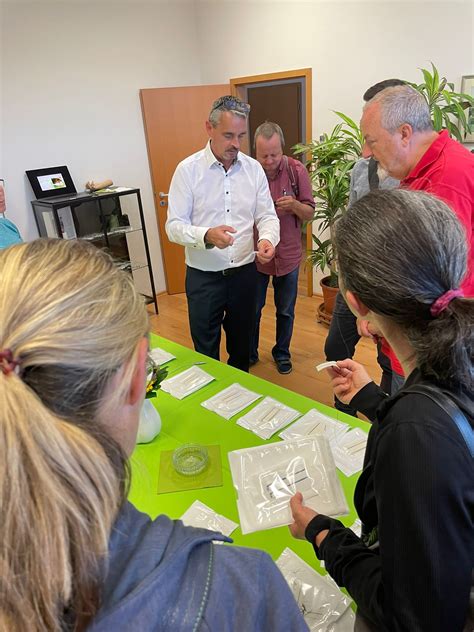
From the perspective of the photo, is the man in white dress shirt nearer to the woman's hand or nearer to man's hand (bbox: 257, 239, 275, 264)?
man's hand (bbox: 257, 239, 275, 264)

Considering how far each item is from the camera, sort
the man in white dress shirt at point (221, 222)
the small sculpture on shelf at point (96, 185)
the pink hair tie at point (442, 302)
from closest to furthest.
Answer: the pink hair tie at point (442, 302) < the man in white dress shirt at point (221, 222) < the small sculpture on shelf at point (96, 185)

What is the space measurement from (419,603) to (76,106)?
4118mm

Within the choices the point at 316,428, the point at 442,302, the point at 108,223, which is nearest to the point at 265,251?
the point at 316,428

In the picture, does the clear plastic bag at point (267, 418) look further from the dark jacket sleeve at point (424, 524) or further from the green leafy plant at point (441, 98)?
the green leafy plant at point (441, 98)

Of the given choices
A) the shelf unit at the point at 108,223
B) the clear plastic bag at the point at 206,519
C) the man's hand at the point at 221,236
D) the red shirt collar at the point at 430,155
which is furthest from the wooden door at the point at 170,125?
the clear plastic bag at the point at 206,519

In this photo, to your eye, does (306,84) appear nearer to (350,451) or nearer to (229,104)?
(229,104)

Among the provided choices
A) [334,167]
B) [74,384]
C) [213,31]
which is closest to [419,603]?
[74,384]

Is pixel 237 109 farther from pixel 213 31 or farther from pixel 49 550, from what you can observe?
pixel 213 31

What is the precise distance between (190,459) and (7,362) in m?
0.92

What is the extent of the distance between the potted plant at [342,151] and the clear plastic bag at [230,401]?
5.12ft

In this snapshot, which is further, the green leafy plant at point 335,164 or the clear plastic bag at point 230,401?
the green leafy plant at point 335,164

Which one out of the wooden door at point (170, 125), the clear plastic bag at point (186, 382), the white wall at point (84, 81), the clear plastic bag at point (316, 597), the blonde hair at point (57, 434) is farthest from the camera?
the wooden door at point (170, 125)

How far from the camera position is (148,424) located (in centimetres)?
139

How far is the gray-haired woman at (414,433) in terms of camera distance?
636 millimetres
